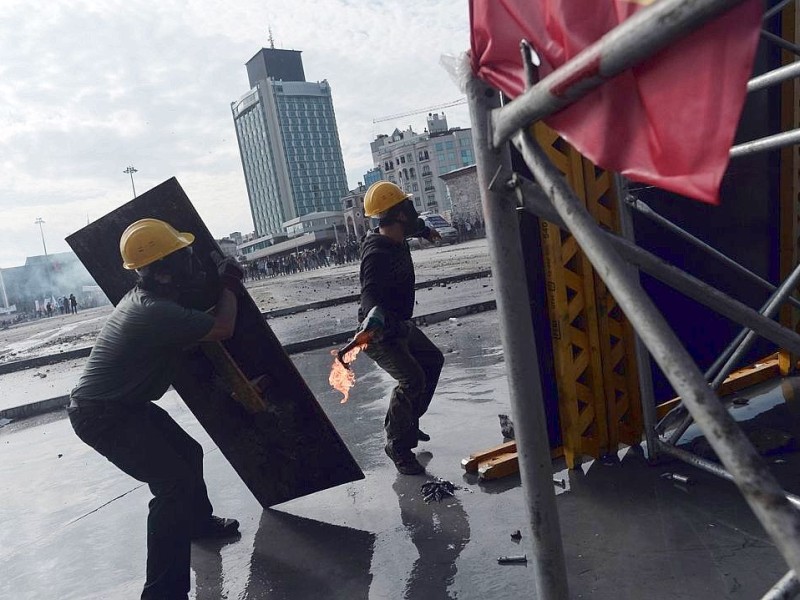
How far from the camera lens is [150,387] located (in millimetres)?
3158

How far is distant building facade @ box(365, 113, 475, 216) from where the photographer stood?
97812 mm

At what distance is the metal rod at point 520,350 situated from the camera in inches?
63.1

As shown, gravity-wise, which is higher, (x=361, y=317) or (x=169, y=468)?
(x=361, y=317)

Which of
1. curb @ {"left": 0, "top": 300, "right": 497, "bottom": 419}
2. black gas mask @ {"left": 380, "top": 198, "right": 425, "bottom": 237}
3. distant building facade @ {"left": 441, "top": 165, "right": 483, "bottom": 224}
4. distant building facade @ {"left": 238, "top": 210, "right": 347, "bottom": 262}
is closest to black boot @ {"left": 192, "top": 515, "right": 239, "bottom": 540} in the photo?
black gas mask @ {"left": 380, "top": 198, "right": 425, "bottom": 237}

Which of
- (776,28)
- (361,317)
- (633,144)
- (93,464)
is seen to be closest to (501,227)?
(633,144)

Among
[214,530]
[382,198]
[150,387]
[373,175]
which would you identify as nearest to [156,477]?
[150,387]

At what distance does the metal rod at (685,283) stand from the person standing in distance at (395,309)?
242 centimetres

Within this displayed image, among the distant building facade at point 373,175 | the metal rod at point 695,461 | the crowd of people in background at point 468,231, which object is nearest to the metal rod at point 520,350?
the metal rod at point 695,461

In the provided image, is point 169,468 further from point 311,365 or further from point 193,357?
point 311,365

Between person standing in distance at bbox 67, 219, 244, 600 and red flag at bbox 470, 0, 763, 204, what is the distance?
215 cm

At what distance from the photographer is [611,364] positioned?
3613 mm

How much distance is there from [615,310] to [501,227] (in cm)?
226

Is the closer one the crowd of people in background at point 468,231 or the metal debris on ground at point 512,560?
the metal debris on ground at point 512,560

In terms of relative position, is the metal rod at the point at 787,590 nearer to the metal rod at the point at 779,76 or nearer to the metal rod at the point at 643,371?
the metal rod at the point at 779,76
